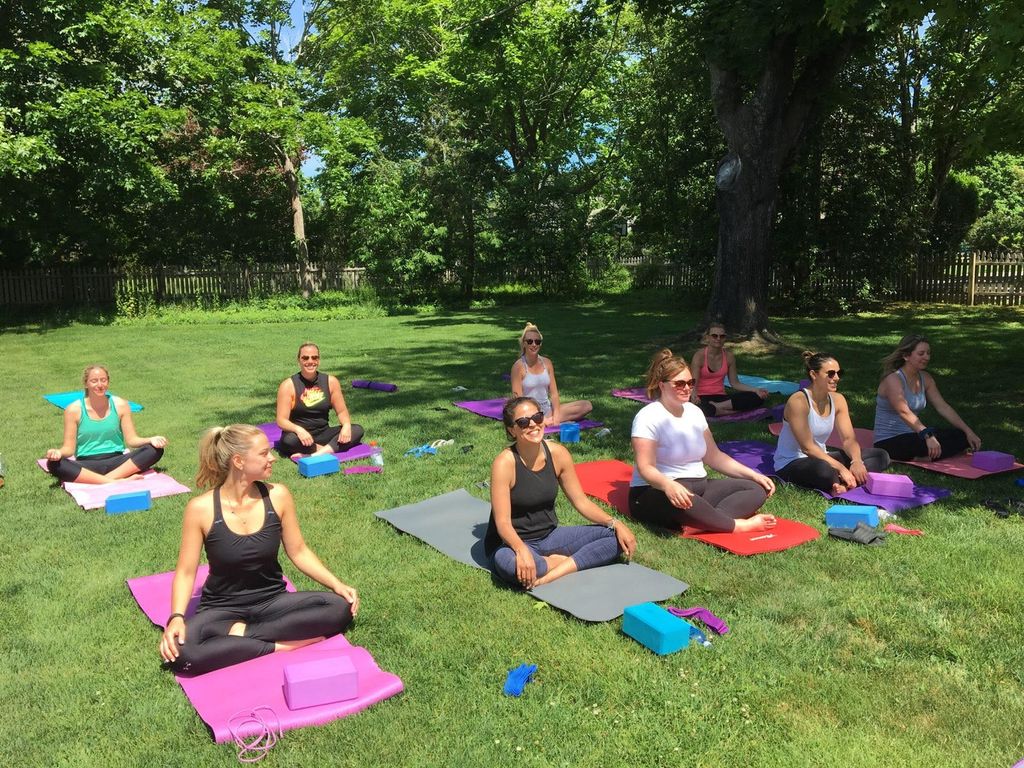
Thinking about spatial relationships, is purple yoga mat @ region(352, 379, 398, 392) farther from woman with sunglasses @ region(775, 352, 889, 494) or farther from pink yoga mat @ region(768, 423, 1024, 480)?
woman with sunglasses @ region(775, 352, 889, 494)

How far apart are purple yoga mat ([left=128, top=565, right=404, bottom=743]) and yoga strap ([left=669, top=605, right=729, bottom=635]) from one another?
1.58m

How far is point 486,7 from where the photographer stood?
28.3m

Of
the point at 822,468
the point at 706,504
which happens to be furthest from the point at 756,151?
the point at 706,504

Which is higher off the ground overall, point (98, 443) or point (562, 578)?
point (98, 443)

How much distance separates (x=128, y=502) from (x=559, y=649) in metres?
4.02

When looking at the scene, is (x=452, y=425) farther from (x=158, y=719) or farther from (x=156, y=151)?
(x=156, y=151)

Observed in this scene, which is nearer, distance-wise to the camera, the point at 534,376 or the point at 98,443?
the point at 98,443

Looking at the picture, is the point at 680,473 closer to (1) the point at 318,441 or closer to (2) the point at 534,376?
(2) the point at 534,376

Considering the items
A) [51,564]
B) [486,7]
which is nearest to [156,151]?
[486,7]

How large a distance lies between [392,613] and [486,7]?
90.9 ft

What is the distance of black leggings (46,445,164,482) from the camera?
23.6 feet

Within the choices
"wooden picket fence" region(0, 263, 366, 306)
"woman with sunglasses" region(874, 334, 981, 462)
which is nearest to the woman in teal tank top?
"woman with sunglasses" region(874, 334, 981, 462)

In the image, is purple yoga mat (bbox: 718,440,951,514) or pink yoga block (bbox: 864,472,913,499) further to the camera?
pink yoga block (bbox: 864,472,913,499)

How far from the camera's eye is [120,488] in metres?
7.06
